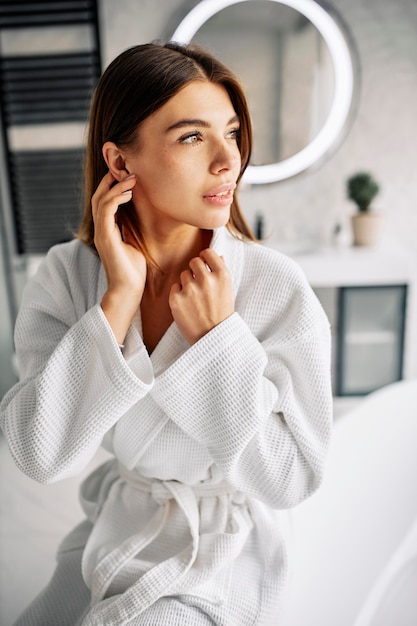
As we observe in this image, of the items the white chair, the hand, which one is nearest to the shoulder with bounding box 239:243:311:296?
the hand

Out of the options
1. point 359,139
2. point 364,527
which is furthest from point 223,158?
point 359,139

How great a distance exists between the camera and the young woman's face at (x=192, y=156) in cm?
73

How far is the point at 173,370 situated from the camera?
75 centimetres

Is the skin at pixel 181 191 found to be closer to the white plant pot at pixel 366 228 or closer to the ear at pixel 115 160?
the ear at pixel 115 160

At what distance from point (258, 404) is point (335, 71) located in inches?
83.8

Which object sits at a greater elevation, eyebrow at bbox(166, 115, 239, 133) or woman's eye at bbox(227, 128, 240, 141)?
eyebrow at bbox(166, 115, 239, 133)

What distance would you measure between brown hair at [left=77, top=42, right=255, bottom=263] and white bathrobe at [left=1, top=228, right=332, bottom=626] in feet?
0.60

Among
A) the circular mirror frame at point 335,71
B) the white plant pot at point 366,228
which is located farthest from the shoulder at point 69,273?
the white plant pot at point 366,228

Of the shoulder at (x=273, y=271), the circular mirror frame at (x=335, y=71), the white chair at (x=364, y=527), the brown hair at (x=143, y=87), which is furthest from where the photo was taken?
the circular mirror frame at (x=335, y=71)

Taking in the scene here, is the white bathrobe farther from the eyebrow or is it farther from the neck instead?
the eyebrow

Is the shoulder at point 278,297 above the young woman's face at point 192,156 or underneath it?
underneath

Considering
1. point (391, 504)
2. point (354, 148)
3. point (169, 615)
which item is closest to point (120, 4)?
point (354, 148)

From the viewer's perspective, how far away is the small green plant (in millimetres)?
2428

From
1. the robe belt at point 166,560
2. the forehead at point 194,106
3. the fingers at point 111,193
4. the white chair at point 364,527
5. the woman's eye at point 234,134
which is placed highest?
the forehead at point 194,106
